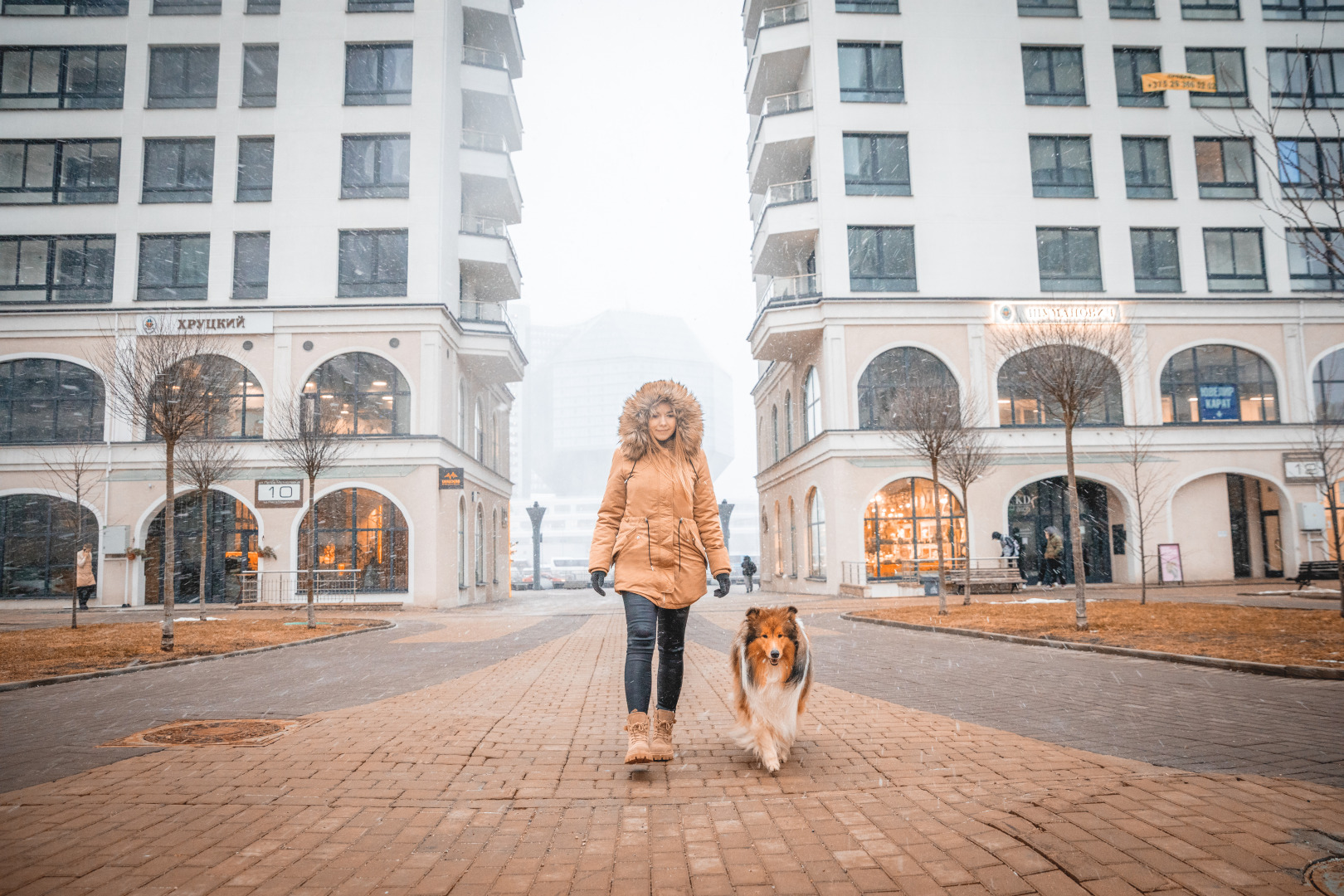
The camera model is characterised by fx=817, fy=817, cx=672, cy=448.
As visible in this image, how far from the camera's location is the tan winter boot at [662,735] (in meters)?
4.41

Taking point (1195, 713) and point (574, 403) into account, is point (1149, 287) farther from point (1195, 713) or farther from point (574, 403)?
point (574, 403)

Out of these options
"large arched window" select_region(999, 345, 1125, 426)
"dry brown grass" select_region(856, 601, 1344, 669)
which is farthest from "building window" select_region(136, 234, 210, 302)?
"large arched window" select_region(999, 345, 1125, 426)

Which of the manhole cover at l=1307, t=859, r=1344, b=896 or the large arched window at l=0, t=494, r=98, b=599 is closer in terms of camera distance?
the manhole cover at l=1307, t=859, r=1344, b=896

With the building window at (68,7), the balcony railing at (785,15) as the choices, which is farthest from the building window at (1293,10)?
the building window at (68,7)

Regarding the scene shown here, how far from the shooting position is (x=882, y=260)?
27.0 metres

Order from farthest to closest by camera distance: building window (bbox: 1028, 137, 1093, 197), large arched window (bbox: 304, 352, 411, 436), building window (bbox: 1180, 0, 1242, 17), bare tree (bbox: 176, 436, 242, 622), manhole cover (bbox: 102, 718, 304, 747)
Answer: building window (bbox: 1180, 0, 1242, 17), building window (bbox: 1028, 137, 1093, 197), large arched window (bbox: 304, 352, 411, 436), bare tree (bbox: 176, 436, 242, 622), manhole cover (bbox: 102, 718, 304, 747)

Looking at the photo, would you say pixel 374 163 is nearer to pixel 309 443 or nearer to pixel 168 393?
pixel 309 443

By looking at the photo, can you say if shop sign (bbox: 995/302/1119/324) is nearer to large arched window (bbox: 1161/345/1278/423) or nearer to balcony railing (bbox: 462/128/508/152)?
large arched window (bbox: 1161/345/1278/423)

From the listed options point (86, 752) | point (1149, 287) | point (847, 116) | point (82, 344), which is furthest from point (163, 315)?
point (1149, 287)

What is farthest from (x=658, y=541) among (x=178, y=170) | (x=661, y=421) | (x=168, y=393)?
(x=178, y=170)

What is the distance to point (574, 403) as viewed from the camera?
178m

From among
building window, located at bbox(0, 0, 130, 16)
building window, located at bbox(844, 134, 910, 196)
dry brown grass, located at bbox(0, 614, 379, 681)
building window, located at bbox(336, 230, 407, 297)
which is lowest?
dry brown grass, located at bbox(0, 614, 379, 681)

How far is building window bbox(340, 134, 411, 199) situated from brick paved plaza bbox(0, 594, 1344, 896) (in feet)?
73.5

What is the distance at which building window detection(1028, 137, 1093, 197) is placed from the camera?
91.6ft
